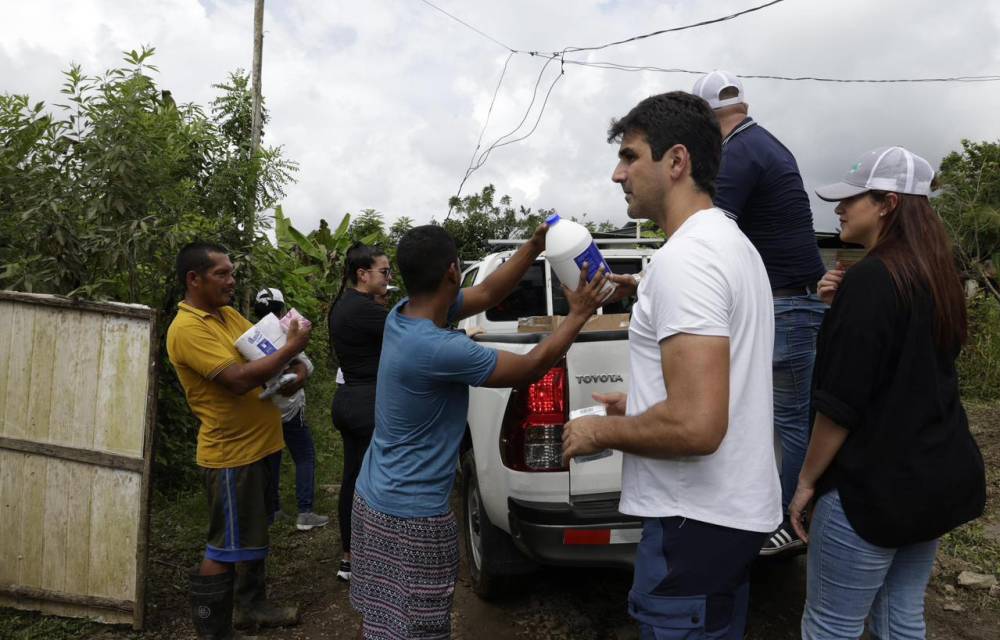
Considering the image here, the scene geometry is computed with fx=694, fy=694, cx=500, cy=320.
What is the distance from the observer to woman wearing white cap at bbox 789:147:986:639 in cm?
169

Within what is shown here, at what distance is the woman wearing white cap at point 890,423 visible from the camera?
1691 millimetres

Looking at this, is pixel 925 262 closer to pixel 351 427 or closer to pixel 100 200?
pixel 351 427

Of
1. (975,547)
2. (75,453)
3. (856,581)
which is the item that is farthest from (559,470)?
(975,547)

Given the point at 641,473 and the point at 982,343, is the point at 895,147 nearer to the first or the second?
the point at 641,473

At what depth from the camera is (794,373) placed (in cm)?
263

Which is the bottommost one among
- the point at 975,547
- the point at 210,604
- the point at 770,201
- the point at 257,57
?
the point at 210,604

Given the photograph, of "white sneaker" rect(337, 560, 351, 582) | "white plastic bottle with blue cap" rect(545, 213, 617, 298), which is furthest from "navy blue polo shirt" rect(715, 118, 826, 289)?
"white sneaker" rect(337, 560, 351, 582)

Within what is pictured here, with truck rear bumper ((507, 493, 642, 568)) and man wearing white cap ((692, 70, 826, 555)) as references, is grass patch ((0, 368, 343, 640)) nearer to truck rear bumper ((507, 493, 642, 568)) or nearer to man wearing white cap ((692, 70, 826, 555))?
Answer: truck rear bumper ((507, 493, 642, 568))

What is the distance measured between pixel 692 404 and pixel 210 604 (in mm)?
2689

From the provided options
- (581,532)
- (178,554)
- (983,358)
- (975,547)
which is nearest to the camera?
(581,532)

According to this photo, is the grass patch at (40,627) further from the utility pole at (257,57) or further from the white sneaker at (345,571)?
the utility pole at (257,57)


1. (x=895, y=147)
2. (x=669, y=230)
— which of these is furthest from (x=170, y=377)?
(x=895, y=147)

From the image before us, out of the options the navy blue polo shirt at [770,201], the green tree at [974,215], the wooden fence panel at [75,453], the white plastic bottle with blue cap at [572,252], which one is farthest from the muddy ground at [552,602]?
the green tree at [974,215]

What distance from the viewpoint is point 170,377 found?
210 inches
